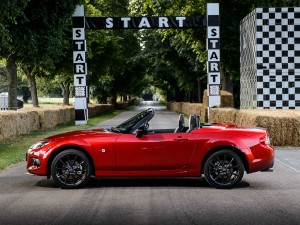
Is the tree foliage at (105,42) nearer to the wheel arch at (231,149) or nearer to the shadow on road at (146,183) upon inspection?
the shadow on road at (146,183)

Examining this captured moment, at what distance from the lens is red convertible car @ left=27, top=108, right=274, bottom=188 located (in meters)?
8.27

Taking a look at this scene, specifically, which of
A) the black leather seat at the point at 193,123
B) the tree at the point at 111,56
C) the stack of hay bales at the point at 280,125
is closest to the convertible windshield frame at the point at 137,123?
the black leather seat at the point at 193,123

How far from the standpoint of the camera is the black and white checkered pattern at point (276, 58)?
19938 millimetres

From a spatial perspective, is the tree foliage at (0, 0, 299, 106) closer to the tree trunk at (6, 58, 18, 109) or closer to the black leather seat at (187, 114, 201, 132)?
the tree trunk at (6, 58, 18, 109)

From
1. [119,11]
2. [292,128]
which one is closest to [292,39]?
[292,128]

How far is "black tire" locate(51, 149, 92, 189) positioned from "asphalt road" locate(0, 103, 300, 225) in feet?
0.59

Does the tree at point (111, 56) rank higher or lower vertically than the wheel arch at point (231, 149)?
higher

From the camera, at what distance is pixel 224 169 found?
27.1 ft

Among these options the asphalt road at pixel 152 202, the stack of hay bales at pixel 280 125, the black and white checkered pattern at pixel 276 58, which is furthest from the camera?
the black and white checkered pattern at pixel 276 58

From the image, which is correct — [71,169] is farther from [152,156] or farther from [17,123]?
[17,123]

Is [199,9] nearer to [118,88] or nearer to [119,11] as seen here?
[119,11]

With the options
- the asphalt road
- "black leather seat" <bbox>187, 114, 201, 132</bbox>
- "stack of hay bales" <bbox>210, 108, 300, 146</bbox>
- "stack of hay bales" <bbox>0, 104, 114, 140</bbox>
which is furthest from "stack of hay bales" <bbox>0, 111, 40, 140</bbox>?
"black leather seat" <bbox>187, 114, 201, 132</bbox>

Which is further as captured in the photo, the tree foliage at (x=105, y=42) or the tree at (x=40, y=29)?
the tree foliage at (x=105, y=42)

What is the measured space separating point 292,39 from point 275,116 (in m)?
6.36
